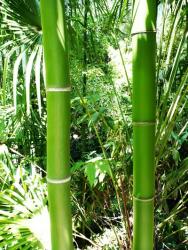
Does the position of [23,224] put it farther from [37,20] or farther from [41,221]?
[37,20]

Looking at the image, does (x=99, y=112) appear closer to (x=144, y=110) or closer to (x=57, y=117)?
(x=144, y=110)

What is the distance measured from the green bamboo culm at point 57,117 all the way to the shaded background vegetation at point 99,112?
20 cm

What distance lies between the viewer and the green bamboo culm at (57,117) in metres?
0.59

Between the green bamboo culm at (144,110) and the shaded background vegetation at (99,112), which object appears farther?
the shaded background vegetation at (99,112)

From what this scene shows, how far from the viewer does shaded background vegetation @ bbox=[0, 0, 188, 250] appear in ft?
2.94

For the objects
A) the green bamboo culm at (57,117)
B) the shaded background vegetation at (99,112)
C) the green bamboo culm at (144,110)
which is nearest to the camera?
the green bamboo culm at (57,117)

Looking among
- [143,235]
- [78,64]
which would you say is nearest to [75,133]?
[78,64]

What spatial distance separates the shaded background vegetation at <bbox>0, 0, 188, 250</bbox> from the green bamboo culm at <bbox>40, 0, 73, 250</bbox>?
0.20 metres

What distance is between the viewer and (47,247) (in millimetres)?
896

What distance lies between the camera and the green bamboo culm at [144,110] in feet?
2.33

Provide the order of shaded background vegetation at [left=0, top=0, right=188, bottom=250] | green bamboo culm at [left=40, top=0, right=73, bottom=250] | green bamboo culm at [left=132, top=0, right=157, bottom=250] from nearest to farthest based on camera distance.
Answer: green bamboo culm at [left=40, top=0, right=73, bottom=250], green bamboo culm at [left=132, top=0, right=157, bottom=250], shaded background vegetation at [left=0, top=0, right=188, bottom=250]

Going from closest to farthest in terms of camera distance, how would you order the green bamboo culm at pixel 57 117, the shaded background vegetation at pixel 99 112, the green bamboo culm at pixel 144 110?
the green bamboo culm at pixel 57 117
the green bamboo culm at pixel 144 110
the shaded background vegetation at pixel 99 112

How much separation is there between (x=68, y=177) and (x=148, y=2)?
0.42 m

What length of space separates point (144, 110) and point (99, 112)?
305mm
